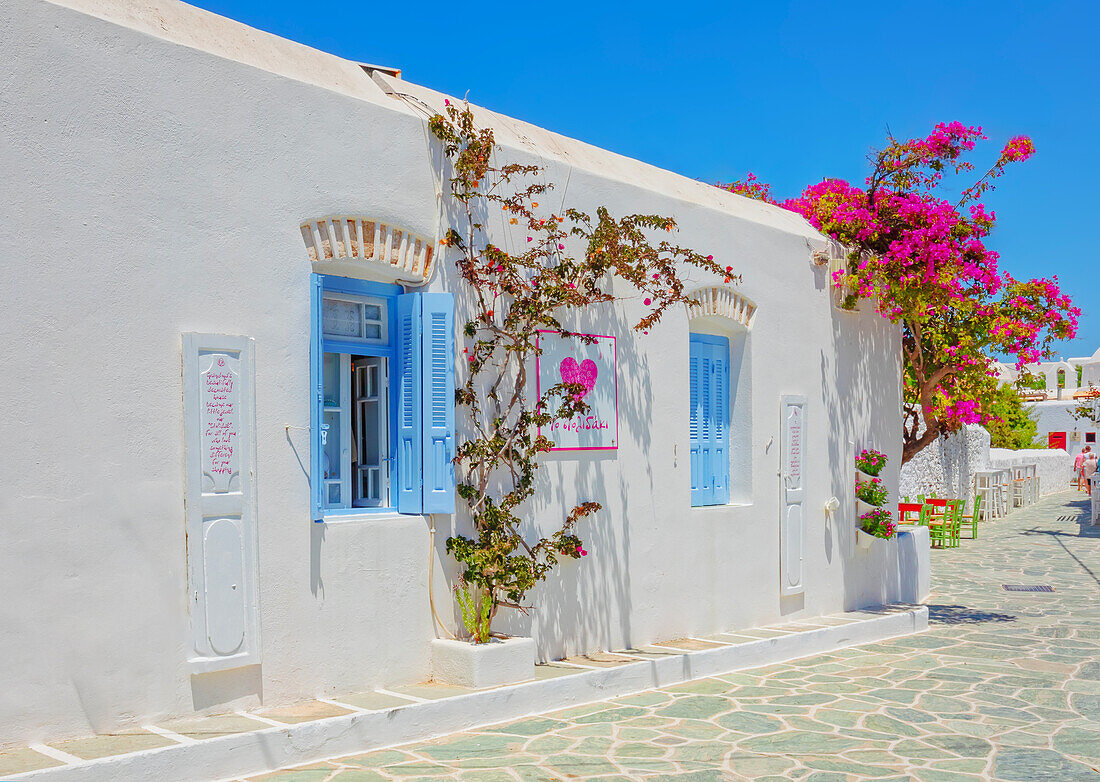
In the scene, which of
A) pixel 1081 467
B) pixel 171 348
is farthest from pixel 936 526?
pixel 1081 467

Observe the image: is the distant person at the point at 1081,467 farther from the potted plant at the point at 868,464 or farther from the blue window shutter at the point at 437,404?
the blue window shutter at the point at 437,404

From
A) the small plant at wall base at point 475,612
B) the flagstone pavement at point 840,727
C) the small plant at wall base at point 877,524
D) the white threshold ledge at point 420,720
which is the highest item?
the small plant at wall base at point 877,524

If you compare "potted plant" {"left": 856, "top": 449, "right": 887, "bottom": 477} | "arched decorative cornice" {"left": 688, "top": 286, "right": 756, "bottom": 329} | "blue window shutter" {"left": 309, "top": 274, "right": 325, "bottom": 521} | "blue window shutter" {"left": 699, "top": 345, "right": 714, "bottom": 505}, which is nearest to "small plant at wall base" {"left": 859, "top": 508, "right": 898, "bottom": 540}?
"potted plant" {"left": 856, "top": 449, "right": 887, "bottom": 477}

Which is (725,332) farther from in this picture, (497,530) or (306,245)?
(306,245)

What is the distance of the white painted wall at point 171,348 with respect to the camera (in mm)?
5051

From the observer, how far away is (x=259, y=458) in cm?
598

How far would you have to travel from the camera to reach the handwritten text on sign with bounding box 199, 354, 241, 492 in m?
5.70

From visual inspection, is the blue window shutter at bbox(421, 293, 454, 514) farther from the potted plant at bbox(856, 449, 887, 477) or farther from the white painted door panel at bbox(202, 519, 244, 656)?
the potted plant at bbox(856, 449, 887, 477)

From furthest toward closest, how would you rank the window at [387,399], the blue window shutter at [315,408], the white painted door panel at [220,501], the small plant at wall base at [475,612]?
the small plant at wall base at [475,612], the window at [387,399], the blue window shutter at [315,408], the white painted door panel at [220,501]

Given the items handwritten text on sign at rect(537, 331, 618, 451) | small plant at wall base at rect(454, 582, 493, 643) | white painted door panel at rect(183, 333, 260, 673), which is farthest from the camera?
handwritten text on sign at rect(537, 331, 618, 451)

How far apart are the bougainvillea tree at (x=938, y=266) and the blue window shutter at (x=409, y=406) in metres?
5.86

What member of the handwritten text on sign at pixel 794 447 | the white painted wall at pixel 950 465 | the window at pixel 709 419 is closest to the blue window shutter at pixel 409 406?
the window at pixel 709 419

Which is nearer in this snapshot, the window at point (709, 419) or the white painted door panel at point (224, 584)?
the white painted door panel at point (224, 584)

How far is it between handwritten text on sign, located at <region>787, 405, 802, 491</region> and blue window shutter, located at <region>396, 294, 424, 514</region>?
4.73m
